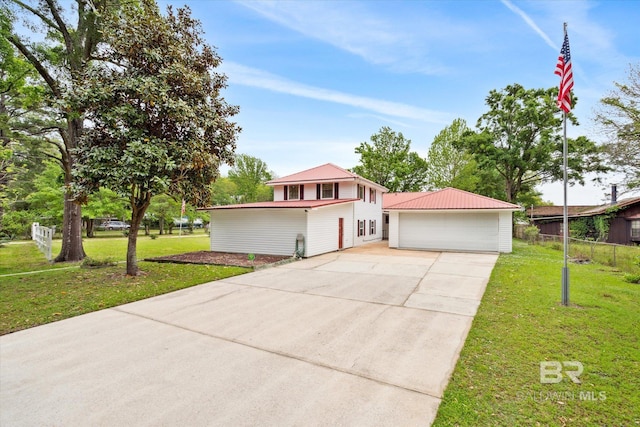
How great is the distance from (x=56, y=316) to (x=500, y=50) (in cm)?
1762

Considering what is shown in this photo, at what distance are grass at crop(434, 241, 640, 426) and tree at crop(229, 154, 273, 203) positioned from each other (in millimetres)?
38841

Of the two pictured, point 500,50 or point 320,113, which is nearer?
point 500,50

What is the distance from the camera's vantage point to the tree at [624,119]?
977cm

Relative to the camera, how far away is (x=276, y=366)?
12.6 feet

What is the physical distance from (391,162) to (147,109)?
103ft

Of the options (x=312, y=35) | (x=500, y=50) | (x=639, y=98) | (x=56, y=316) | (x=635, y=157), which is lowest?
(x=56, y=316)

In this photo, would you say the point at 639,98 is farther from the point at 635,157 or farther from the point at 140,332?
the point at 140,332

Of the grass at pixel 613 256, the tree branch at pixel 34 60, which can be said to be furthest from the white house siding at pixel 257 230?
the grass at pixel 613 256

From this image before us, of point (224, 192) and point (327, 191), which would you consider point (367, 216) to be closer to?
point (327, 191)

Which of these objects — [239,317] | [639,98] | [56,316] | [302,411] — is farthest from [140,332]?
[639,98]

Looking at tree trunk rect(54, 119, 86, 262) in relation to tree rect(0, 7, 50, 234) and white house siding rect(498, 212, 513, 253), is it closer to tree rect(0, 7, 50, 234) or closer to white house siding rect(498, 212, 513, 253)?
tree rect(0, 7, 50, 234)

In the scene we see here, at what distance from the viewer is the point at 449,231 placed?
17422 mm

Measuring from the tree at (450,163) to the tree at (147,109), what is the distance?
30.5 metres

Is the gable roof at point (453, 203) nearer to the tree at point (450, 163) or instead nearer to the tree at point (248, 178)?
the tree at point (450, 163)
